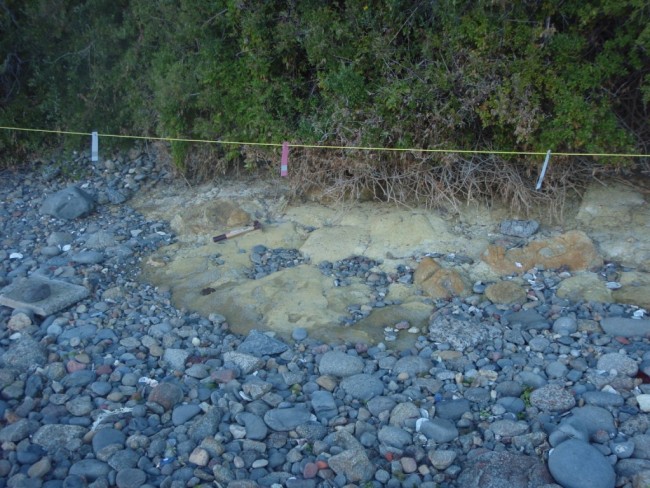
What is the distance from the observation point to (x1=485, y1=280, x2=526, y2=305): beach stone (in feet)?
16.8

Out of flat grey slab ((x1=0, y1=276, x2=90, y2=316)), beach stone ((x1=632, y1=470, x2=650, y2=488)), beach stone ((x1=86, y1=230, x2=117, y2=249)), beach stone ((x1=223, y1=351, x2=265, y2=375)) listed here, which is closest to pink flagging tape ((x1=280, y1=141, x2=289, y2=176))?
beach stone ((x1=86, y1=230, x2=117, y2=249))

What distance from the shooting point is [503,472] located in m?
3.38

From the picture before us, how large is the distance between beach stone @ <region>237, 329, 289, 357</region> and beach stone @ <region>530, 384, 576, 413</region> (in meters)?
1.72

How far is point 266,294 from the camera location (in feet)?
17.7

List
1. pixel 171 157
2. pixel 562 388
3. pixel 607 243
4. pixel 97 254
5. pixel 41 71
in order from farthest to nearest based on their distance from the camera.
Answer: pixel 41 71 < pixel 171 157 < pixel 97 254 < pixel 607 243 < pixel 562 388

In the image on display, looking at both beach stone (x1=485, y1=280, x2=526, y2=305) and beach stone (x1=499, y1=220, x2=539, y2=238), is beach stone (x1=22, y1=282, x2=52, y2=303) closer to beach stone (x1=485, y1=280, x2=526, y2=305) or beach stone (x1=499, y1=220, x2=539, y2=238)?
beach stone (x1=485, y1=280, x2=526, y2=305)

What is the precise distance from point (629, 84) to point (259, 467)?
15.0 ft

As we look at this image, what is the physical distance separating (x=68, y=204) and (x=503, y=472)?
17.9 feet

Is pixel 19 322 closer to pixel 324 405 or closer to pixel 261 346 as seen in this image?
pixel 261 346

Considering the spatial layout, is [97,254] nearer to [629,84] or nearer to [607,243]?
[607,243]

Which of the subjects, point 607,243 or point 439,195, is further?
point 439,195

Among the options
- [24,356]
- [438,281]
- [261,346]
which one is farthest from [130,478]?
[438,281]

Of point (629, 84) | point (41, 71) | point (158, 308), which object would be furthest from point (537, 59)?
point (41, 71)


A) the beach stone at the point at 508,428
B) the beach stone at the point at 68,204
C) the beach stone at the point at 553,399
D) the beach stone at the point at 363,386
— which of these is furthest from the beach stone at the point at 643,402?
the beach stone at the point at 68,204
